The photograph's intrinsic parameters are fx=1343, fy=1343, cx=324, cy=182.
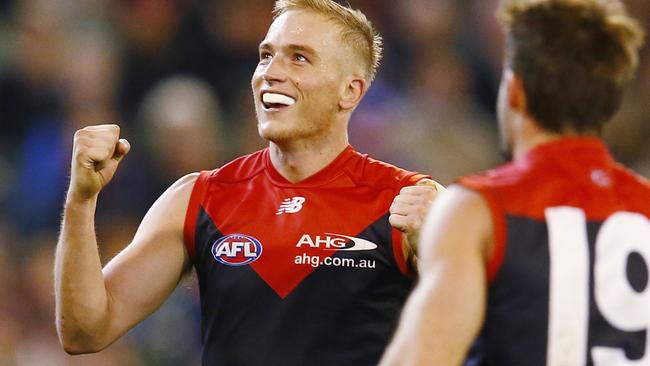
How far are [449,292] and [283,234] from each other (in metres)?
1.69

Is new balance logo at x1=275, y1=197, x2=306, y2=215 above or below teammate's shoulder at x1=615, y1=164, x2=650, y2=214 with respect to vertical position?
below

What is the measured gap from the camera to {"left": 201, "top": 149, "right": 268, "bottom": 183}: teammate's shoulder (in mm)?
5410

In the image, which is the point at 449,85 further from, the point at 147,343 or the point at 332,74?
the point at 332,74

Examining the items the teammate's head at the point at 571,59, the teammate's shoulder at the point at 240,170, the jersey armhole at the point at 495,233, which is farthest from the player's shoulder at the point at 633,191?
the teammate's shoulder at the point at 240,170

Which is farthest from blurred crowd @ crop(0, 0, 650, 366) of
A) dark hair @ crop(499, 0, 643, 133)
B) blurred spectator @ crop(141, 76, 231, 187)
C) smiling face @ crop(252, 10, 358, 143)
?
dark hair @ crop(499, 0, 643, 133)

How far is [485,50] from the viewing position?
36.6 feet

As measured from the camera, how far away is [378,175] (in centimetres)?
533

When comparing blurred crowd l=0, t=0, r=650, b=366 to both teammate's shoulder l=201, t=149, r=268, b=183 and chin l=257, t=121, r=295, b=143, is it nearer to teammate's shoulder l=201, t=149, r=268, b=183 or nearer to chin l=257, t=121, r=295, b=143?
teammate's shoulder l=201, t=149, r=268, b=183

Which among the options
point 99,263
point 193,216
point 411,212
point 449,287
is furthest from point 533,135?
point 99,263

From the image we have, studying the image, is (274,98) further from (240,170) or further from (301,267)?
(301,267)

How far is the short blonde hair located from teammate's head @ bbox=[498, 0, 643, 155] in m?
1.70

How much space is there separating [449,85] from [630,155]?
1.56 meters

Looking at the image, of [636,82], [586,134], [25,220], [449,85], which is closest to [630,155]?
[636,82]

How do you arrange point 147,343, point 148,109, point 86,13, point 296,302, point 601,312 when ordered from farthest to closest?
point 86,13
point 148,109
point 147,343
point 296,302
point 601,312
